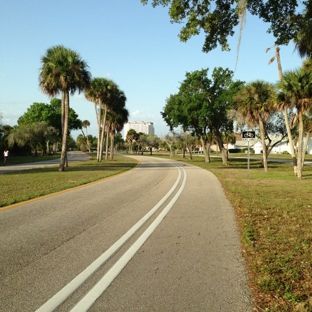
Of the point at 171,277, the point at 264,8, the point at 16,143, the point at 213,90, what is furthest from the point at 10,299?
the point at 16,143

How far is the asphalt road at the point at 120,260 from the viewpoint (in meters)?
3.69

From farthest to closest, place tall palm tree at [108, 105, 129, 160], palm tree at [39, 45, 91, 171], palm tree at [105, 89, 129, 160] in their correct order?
tall palm tree at [108, 105, 129, 160]
palm tree at [105, 89, 129, 160]
palm tree at [39, 45, 91, 171]

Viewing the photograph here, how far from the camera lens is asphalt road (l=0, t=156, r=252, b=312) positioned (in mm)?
3686

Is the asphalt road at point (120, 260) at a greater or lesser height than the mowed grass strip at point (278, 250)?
lesser

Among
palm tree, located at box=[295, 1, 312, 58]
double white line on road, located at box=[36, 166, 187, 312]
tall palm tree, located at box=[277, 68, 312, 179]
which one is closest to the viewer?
double white line on road, located at box=[36, 166, 187, 312]

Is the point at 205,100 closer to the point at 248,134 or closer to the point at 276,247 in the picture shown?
the point at 248,134

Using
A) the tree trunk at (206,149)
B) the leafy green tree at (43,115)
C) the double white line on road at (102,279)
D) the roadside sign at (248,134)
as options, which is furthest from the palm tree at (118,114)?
the double white line on road at (102,279)

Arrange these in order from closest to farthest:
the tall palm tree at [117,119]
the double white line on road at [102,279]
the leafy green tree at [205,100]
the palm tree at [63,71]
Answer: the double white line on road at [102,279] < the palm tree at [63,71] < the leafy green tree at [205,100] < the tall palm tree at [117,119]

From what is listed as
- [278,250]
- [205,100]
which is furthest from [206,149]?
[278,250]

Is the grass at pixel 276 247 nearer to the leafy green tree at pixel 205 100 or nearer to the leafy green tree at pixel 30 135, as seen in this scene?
the leafy green tree at pixel 205 100

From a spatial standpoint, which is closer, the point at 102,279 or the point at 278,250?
the point at 102,279

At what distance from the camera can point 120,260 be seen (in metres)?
5.00

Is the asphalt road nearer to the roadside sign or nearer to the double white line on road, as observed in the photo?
the double white line on road

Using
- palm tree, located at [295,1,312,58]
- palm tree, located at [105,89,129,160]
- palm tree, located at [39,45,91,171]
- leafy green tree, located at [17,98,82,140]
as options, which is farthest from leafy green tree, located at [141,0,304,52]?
leafy green tree, located at [17,98,82,140]
